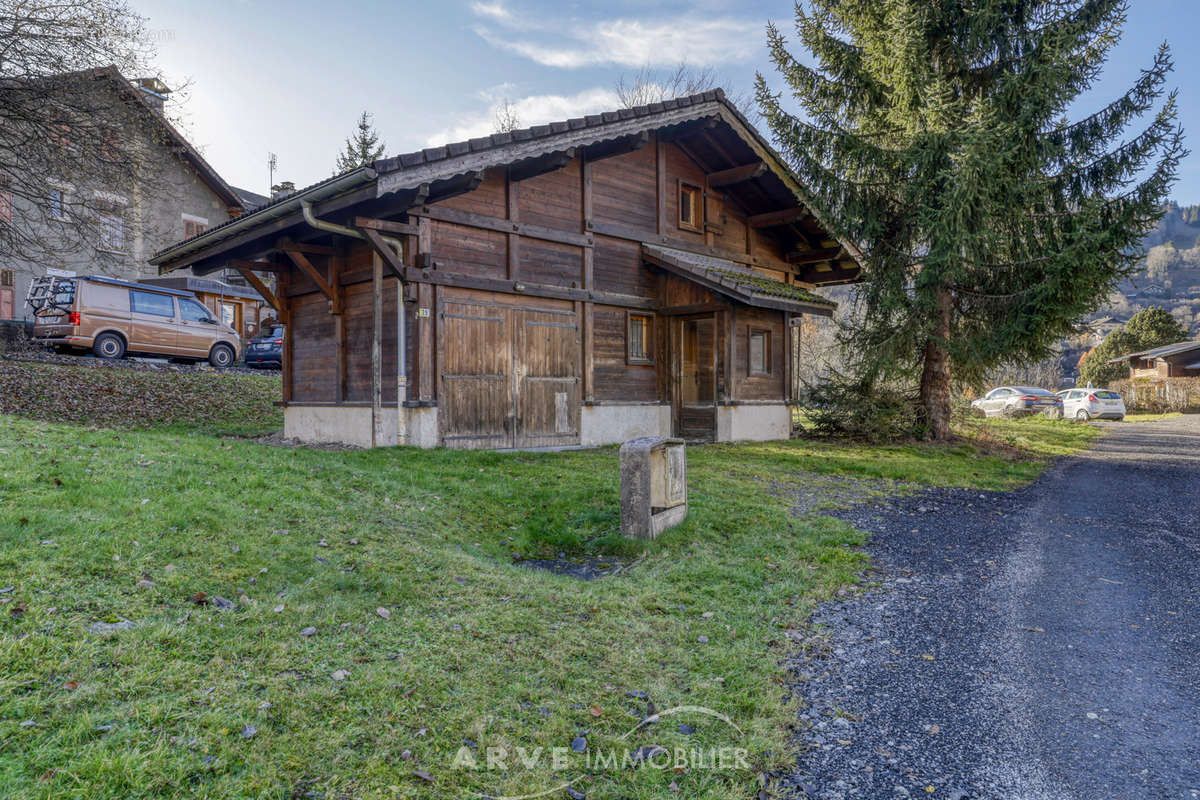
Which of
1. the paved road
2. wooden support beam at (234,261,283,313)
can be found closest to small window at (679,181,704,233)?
wooden support beam at (234,261,283,313)

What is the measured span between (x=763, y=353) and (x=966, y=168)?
17.4ft

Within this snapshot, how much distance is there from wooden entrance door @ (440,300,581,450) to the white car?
27734 mm

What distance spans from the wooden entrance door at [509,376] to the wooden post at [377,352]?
0.98 meters

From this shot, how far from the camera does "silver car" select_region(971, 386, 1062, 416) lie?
30009 mm

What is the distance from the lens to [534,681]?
328 centimetres

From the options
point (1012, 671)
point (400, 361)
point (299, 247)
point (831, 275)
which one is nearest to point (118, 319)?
point (299, 247)

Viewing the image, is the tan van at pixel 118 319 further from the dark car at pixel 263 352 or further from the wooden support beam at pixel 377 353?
the wooden support beam at pixel 377 353

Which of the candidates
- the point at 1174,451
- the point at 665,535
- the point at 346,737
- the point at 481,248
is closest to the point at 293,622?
the point at 346,737

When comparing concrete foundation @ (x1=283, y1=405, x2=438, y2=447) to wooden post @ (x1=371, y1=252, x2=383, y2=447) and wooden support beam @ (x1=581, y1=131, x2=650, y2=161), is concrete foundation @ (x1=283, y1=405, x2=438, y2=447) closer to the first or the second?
wooden post @ (x1=371, y1=252, x2=383, y2=447)

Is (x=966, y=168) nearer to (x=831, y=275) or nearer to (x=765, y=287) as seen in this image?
(x=765, y=287)

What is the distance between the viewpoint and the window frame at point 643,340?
13547 mm

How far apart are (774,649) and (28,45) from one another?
1539 centimetres

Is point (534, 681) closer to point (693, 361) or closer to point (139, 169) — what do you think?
point (693, 361)

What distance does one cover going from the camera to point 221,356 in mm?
21516
